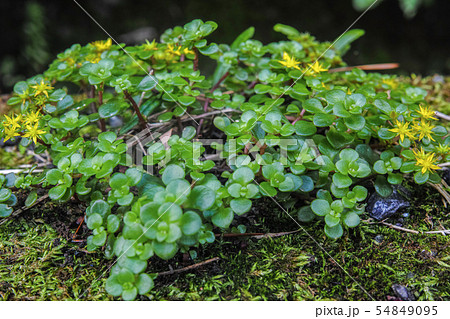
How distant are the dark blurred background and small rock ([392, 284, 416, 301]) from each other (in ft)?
9.63

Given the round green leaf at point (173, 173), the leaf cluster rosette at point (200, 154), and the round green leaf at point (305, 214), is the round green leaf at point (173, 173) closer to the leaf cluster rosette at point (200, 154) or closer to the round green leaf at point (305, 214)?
the leaf cluster rosette at point (200, 154)

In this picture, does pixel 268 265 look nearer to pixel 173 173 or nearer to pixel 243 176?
pixel 243 176

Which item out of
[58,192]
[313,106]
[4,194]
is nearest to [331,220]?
[313,106]

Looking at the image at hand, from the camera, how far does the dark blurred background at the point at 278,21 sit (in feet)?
11.5

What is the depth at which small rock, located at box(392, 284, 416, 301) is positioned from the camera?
3.51ft

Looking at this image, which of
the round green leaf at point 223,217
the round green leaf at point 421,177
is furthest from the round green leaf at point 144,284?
the round green leaf at point 421,177

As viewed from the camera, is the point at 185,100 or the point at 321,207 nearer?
the point at 321,207

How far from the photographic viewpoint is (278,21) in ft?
12.2

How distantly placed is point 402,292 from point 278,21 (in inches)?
128

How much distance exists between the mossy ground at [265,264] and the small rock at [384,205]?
0.04m

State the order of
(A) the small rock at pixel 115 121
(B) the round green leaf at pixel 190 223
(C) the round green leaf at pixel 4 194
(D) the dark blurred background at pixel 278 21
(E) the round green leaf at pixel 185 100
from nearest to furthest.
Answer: (B) the round green leaf at pixel 190 223, (C) the round green leaf at pixel 4 194, (E) the round green leaf at pixel 185 100, (A) the small rock at pixel 115 121, (D) the dark blurred background at pixel 278 21

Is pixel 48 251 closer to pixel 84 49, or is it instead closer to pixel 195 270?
pixel 195 270

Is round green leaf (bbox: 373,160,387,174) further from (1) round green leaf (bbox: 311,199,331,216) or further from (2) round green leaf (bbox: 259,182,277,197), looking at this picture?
(2) round green leaf (bbox: 259,182,277,197)

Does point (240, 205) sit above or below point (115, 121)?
above
